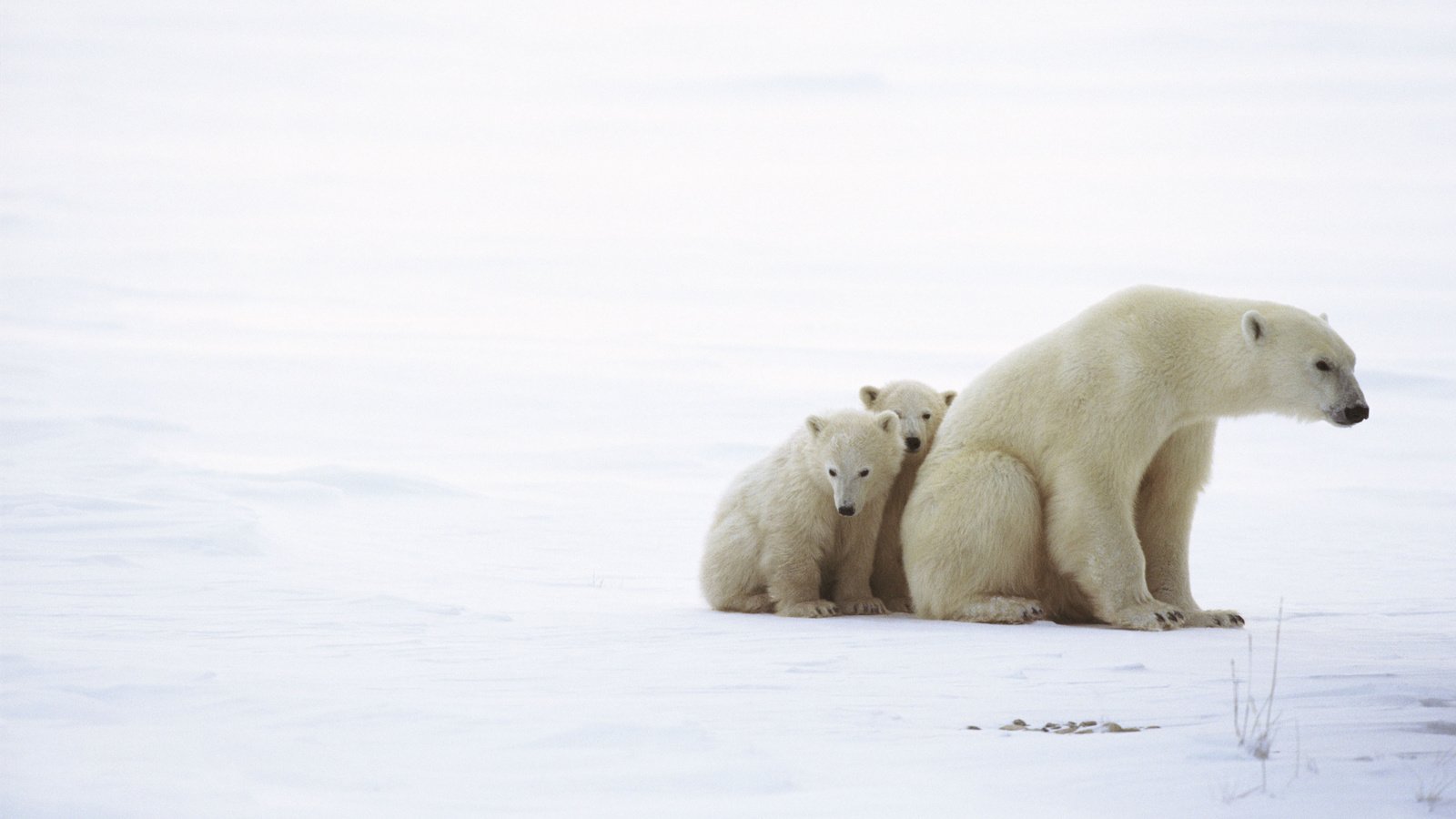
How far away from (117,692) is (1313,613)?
5.86 metres

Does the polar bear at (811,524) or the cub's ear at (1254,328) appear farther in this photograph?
the polar bear at (811,524)

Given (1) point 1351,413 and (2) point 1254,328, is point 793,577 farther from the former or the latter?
(1) point 1351,413

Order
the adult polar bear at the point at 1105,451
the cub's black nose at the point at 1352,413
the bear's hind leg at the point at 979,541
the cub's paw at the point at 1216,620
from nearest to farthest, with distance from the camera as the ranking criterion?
the cub's black nose at the point at 1352,413, the adult polar bear at the point at 1105,451, the bear's hind leg at the point at 979,541, the cub's paw at the point at 1216,620

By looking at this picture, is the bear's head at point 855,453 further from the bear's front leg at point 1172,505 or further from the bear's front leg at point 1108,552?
the bear's front leg at point 1172,505

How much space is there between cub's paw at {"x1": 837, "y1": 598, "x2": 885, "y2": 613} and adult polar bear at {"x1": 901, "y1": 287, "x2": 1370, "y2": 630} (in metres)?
0.26

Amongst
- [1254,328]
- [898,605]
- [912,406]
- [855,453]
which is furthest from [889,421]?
[1254,328]

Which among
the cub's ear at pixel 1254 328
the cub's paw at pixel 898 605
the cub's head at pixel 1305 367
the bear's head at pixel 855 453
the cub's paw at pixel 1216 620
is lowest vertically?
the cub's paw at pixel 898 605

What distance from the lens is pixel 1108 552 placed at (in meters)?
6.90

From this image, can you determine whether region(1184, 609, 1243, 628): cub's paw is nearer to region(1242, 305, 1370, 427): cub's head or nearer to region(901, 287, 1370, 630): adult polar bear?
region(901, 287, 1370, 630): adult polar bear

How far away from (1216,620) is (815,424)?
213 cm

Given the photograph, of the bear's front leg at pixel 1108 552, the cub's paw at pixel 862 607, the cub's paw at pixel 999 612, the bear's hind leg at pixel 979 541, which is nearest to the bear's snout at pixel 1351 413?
the bear's front leg at pixel 1108 552

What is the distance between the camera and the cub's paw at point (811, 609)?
728 cm

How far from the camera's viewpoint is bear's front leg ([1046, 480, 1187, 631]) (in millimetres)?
6879

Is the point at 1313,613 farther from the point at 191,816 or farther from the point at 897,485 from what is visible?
the point at 191,816
